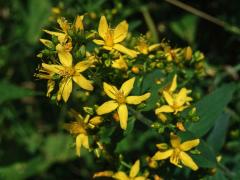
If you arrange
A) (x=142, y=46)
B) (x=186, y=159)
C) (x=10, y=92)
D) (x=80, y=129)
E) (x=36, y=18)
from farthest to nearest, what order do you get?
(x=36, y=18) < (x=10, y=92) < (x=142, y=46) < (x=80, y=129) < (x=186, y=159)

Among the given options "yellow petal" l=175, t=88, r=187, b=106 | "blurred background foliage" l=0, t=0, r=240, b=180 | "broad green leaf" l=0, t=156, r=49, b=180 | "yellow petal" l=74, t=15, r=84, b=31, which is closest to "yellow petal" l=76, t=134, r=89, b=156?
"yellow petal" l=175, t=88, r=187, b=106

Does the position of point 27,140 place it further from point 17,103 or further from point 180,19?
point 180,19

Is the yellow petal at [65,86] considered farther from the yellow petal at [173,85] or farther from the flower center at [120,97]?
the yellow petal at [173,85]

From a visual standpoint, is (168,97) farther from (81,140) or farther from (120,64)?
(81,140)

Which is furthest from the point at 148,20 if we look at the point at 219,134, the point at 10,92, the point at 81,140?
the point at 81,140

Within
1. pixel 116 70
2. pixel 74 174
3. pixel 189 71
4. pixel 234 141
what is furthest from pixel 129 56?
pixel 74 174
